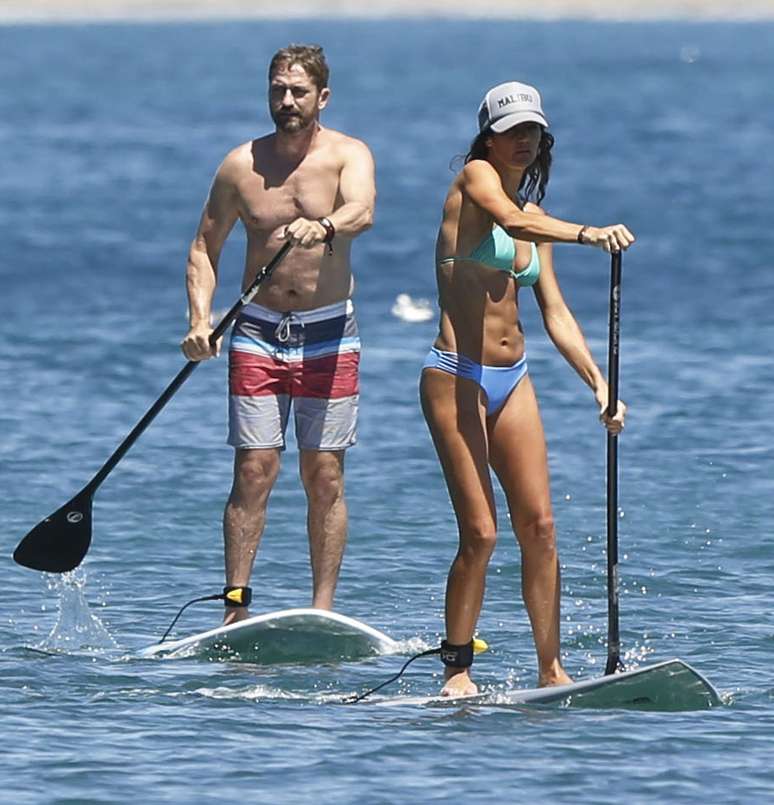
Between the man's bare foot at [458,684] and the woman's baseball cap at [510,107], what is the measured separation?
209 cm

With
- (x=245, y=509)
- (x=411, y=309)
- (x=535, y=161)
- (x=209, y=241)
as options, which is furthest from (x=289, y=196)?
(x=411, y=309)

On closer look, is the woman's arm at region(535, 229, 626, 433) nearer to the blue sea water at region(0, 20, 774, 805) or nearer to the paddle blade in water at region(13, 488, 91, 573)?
the blue sea water at region(0, 20, 774, 805)

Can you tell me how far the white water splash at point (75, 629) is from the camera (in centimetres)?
995

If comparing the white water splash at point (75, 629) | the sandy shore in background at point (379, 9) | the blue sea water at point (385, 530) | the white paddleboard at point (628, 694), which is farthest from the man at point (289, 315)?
the sandy shore in background at point (379, 9)

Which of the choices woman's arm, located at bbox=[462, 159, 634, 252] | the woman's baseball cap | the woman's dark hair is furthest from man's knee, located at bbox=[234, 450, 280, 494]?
the woman's baseball cap

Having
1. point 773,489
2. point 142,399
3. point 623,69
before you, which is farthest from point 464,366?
point 623,69

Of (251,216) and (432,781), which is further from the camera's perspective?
(251,216)

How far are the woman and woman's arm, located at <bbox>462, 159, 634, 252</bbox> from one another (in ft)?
0.04

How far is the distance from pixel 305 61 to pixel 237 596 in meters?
2.31

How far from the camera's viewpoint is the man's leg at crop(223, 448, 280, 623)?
32.7ft

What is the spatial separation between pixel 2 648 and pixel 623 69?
6118 cm

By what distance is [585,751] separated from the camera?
325 inches

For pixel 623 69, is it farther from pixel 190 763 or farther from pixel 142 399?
pixel 190 763

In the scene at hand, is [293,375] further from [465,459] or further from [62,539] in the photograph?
[465,459]
